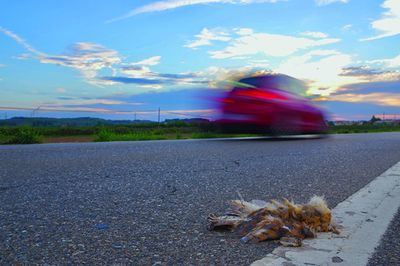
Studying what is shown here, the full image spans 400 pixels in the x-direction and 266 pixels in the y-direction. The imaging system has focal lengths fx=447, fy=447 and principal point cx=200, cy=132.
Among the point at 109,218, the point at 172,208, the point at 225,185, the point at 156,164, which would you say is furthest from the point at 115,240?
the point at 156,164

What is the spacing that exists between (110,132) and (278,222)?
43.4ft

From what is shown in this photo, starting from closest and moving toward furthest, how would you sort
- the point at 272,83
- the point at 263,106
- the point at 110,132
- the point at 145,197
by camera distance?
the point at 145,197
the point at 263,106
the point at 272,83
the point at 110,132

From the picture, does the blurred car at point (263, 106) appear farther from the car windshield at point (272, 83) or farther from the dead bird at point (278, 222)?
the dead bird at point (278, 222)

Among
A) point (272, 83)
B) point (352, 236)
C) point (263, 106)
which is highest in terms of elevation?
point (272, 83)

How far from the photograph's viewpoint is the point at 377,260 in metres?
Answer: 2.16

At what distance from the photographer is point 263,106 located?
10586mm

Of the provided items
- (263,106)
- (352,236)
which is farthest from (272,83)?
(352,236)

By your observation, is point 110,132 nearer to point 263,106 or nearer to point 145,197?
point 263,106

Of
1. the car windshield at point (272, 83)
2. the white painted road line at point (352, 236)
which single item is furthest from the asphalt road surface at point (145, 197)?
the car windshield at point (272, 83)

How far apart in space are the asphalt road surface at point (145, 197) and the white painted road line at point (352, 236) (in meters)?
0.09

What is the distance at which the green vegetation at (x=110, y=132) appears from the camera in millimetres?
11828

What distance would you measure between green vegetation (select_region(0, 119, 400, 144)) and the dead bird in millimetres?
8846

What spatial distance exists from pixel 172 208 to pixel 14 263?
1310mm

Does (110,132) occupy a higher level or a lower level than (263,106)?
lower
